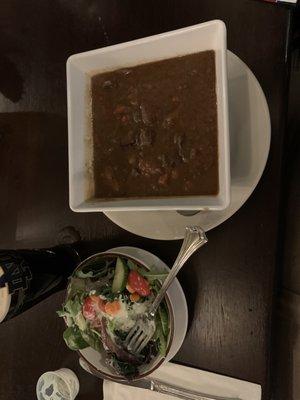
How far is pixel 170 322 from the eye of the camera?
112 cm

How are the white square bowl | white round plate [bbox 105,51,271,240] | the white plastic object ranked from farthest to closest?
the white plastic object, white round plate [bbox 105,51,271,240], the white square bowl

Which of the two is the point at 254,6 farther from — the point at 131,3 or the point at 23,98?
the point at 23,98

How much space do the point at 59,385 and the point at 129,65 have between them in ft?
3.07

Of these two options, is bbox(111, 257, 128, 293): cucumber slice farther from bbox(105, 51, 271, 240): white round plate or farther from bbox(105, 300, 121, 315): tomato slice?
bbox(105, 51, 271, 240): white round plate

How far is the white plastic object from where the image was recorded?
4.26 ft

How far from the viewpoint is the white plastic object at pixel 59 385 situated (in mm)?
1298

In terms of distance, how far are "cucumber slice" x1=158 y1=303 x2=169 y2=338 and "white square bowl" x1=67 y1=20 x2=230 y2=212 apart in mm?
288

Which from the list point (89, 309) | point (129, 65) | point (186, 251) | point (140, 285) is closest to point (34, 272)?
point (89, 309)

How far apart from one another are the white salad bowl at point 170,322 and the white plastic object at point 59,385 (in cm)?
12

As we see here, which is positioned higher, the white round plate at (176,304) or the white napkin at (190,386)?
the white round plate at (176,304)

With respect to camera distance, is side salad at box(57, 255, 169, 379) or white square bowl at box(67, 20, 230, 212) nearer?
white square bowl at box(67, 20, 230, 212)

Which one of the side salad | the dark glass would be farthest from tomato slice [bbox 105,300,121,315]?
the dark glass

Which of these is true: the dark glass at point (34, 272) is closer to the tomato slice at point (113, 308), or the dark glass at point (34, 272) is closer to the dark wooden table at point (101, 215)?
the dark wooden table at point (101, 215)

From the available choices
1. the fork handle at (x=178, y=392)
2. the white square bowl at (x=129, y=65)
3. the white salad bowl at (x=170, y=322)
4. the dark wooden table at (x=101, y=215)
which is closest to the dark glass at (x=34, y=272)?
the dark wooden table at (x=101, y=215)
